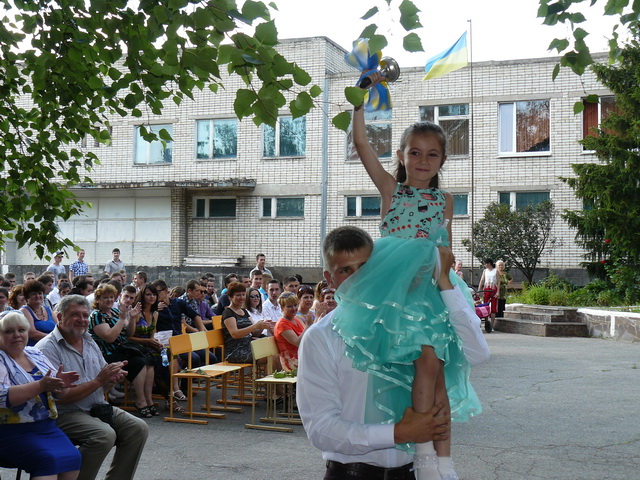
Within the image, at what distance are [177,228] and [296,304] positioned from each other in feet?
63.7

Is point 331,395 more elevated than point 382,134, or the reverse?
point 382,134

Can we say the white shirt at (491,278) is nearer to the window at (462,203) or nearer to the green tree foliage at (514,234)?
the green tree foliage at (514,234)

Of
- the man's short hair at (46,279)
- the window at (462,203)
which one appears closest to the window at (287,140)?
the window at (462,203)

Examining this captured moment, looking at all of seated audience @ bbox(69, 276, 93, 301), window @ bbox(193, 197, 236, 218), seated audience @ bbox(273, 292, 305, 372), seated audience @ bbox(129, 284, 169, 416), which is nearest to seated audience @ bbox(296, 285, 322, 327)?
seated audience @ bbox(273, 292, 305, 372)

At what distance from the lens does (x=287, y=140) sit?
27.8 metres

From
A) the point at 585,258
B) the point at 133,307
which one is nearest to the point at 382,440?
the point at 133,307

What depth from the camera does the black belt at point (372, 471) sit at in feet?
9.41

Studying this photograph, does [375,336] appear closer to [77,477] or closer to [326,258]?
[326,258]

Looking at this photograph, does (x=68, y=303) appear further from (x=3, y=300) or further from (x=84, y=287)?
(x=84, y=287)

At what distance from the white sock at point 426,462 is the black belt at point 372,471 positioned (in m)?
0.10

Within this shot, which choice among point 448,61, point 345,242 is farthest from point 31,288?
point 345,242

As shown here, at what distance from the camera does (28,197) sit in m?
7.93

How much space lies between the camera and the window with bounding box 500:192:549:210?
25266 mm

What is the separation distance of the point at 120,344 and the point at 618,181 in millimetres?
16433
